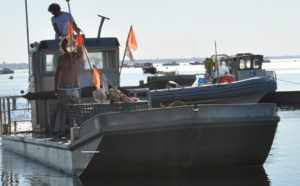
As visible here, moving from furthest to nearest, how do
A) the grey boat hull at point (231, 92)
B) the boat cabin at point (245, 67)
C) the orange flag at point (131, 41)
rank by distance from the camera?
the boat cabin at point (245, 67)
the grey boat hull at point (231, 92)
the orange flag at point (131, 41)

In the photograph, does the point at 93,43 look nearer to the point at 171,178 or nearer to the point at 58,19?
the point at 58,19

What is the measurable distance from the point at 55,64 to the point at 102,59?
3.18 ft

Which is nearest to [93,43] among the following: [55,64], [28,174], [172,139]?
[55,64]

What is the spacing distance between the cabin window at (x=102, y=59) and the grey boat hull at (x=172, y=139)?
2963mm

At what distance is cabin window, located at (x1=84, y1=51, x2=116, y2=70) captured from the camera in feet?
49.7

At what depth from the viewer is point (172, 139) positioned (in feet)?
38.0

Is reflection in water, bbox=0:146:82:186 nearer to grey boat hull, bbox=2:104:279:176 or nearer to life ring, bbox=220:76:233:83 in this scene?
grey boat hull, bbox=2:104:279:176

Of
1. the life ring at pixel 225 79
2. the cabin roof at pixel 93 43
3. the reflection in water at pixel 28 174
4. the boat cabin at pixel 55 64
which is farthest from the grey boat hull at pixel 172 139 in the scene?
the life ring at pixel 225 79

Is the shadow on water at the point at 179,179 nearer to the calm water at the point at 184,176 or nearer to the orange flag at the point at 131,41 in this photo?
the calm water at the point at 184,176

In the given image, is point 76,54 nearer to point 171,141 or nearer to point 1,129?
point 171,141

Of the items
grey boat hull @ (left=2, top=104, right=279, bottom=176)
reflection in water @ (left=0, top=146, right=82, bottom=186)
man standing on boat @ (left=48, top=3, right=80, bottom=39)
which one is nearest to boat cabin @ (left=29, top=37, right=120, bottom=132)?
man standing on boat @ (left=48, top=3, right=80, bottom=39)

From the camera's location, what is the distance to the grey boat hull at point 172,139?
37.0 feet

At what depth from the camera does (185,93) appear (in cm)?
3244

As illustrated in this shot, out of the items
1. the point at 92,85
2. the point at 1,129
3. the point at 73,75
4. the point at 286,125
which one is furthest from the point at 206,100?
the point at 73,75
